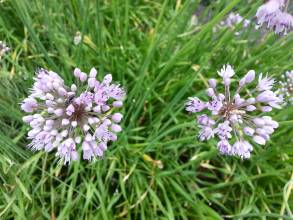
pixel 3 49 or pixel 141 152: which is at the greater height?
pixel 3 49

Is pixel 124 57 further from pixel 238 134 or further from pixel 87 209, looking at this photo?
pixel 238 134

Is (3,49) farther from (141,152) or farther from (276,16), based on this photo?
(276,16)

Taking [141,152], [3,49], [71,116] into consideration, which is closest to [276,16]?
[71,116]

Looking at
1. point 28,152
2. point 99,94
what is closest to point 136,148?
point 28,152

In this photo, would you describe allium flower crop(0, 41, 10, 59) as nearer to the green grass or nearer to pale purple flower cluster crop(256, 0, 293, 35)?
the green grass

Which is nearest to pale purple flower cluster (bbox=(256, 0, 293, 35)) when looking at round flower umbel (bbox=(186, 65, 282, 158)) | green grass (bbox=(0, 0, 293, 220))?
round flower umbel (bbox=(186, 65, 282, 158))

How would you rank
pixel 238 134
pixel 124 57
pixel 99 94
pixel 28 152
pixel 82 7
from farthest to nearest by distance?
pixel 124 57, pixel 28 152, pixel 82 7, pixel 238 134, pixel 99 94
